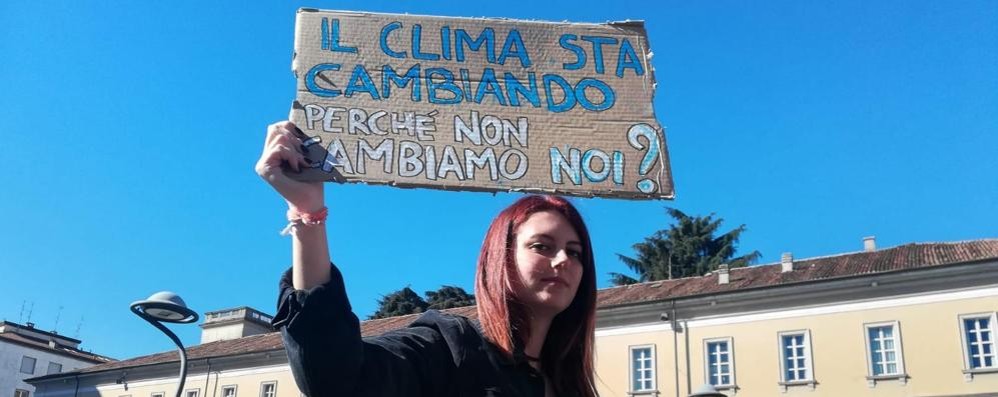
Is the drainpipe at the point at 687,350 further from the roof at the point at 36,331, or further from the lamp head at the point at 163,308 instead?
the roof at the point at 36,331

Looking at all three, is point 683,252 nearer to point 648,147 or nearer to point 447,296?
point 447,296

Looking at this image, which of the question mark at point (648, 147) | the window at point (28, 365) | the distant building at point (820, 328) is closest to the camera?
the question mark at point (648, 147)

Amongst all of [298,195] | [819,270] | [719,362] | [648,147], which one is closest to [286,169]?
[298,195]

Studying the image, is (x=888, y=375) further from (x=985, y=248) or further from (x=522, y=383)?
(x=522, y=383)

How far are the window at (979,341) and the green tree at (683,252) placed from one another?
2519 cm

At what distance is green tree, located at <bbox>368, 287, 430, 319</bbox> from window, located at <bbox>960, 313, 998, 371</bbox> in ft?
105

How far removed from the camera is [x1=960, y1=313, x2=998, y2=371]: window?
2570 cm

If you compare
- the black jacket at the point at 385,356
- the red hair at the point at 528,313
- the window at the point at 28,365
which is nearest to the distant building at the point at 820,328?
the red hair at the point at 528,313

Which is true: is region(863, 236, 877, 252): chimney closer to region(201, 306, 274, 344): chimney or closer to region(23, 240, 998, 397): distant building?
region(23, 240, 998, 397): distant building

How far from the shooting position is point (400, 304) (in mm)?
53594

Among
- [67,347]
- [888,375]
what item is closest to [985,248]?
[888,375]

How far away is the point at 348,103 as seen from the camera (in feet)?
7.25

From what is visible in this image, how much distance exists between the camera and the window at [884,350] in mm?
26766

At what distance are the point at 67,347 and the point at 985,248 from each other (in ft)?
204
